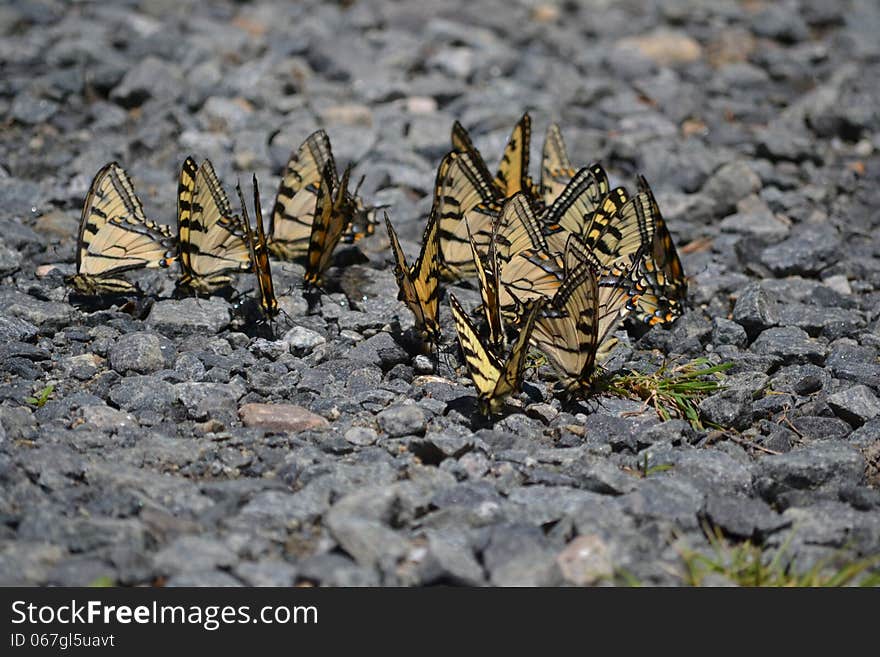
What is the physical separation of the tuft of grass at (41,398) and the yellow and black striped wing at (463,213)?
2606 mm

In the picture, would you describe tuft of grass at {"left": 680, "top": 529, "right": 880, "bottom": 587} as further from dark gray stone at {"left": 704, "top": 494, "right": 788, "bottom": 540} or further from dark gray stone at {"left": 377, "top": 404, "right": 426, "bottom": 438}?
dark gray stone at {"left": 377, "top": 404, "right": 426, "bottom": 438}

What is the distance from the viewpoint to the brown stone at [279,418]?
5.05 m

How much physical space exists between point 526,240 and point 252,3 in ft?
22.3

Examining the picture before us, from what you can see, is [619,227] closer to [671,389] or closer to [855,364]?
[671,389]

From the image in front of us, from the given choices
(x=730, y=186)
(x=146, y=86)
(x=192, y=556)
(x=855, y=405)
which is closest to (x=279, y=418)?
(x=192, y=556)

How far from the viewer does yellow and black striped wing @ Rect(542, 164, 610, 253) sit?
21.6 ft

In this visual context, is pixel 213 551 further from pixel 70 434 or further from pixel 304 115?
pixel 304 115

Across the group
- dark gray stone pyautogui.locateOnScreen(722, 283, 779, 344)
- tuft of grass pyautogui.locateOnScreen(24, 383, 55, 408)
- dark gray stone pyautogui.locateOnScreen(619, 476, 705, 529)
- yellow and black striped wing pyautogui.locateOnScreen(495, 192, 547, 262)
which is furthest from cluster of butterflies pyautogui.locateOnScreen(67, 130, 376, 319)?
dark gray stone pyautogui.locateOnScreen(619, 476, 705, 529)

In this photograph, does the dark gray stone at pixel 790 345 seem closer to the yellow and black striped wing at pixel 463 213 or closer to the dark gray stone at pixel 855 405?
the dark gray stone at pixel 855 405

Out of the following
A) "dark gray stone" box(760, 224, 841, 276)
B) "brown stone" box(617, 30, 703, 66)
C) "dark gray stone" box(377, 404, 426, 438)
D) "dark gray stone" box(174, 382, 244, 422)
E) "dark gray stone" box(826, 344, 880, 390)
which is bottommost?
"dark gray stone" box(377, 404, 426, 438)

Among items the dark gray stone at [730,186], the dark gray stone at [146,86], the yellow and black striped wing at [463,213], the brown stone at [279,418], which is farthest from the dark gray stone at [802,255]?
the dark gray stone at [146,86]

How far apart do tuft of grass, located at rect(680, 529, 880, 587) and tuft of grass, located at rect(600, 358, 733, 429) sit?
1.25 meters

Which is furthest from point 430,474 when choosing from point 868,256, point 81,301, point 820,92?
point 820,92

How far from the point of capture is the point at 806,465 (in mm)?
4773
